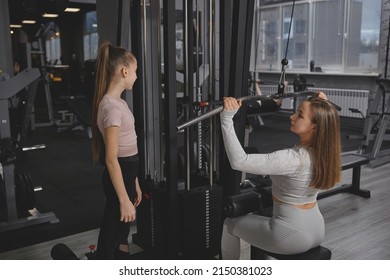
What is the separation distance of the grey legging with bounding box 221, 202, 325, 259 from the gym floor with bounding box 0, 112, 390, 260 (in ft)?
2.32

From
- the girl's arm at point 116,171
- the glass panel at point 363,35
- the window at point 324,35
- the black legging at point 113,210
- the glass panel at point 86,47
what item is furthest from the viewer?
the glass panel at point 86,47

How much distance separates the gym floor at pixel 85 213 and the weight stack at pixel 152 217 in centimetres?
20

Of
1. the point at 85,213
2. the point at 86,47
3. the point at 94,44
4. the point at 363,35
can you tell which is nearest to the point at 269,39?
the point at 363,35

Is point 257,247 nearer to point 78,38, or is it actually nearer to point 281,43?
point 281,43

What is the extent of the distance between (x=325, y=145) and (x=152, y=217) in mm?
1020

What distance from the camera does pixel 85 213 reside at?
9.55ft

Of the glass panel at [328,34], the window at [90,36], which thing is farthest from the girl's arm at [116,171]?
the window at [90,36]

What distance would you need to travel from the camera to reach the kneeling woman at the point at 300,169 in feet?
4.80

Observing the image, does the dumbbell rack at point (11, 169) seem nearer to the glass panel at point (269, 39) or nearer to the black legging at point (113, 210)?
the black legging at point (113, 210)

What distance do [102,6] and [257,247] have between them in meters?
1.67

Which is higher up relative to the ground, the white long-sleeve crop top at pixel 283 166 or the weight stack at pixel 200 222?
the white long-sleeve crop top at pixel 283 166

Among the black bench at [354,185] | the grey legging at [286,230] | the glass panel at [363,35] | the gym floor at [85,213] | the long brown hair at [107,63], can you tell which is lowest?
the gym floor at [85,213]

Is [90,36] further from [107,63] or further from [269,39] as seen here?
[107,63]

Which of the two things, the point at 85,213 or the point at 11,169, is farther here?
the point at 85,213
